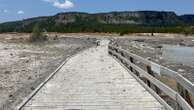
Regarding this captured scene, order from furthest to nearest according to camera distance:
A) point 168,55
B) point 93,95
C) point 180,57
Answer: point 168,55 → point 180,57 → point 93,95

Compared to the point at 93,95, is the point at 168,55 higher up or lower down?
lower down

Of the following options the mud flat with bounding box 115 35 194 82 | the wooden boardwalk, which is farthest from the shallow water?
the wooden boardwalk

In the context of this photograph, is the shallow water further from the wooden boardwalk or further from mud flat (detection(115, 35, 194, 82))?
the wooden boardwalk

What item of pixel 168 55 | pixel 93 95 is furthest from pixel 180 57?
pixel 93 95

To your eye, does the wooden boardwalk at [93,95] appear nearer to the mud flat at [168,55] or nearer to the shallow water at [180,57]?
the mud flat at [168,55]

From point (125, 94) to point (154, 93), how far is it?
2.73ft

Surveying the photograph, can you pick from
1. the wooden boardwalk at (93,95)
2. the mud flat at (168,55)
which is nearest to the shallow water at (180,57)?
the mud flat at (168,55)

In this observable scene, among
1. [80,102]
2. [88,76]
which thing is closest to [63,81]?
[88,76]

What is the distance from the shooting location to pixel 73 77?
1282 centimetres

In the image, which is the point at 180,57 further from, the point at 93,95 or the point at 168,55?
the point at 93,95

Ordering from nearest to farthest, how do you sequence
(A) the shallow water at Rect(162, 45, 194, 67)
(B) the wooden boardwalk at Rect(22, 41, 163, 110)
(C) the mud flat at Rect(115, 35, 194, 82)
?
1. (B) the wooden boardwalk at Rect(22, 41, 163, 110)
2. (C) the mud flat at Rect(115, 35, 194, 82)
3. (A) the shallow water at Rect(162, 45, 194, 67)

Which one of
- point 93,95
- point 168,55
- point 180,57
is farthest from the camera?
point 168,55

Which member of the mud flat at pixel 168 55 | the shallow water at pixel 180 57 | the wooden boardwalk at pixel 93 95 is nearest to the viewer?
the wooden boardwalk at pixel 93 95

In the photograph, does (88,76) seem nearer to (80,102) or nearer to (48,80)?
(48,80)
